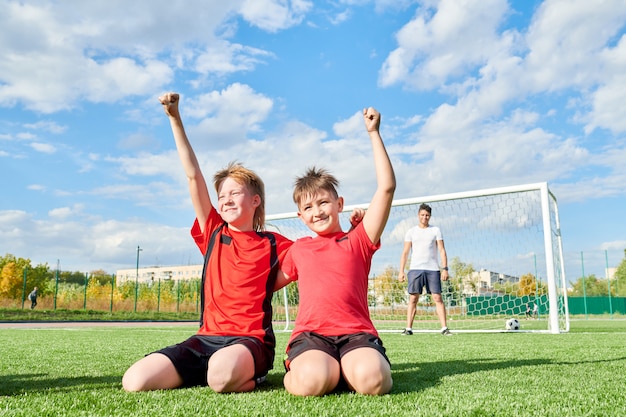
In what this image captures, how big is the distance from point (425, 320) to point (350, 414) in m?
10.1

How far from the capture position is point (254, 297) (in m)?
3.21

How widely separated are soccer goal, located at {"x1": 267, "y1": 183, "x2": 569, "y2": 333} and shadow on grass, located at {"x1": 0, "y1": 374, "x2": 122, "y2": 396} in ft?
23.8

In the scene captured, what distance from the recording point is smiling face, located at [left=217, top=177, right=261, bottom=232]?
3.38 meters

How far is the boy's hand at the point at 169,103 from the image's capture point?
332 cm

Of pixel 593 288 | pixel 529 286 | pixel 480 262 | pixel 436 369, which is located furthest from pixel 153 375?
pixel 593 288

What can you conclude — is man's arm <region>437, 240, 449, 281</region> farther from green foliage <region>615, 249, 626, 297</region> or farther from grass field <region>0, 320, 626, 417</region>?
green foliage <region>615, 249, 626, 297</region>

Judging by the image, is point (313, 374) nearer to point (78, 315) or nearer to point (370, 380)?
point (370, 380)

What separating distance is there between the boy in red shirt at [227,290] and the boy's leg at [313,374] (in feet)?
1.00

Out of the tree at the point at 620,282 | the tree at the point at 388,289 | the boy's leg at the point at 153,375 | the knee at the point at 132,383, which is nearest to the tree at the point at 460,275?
the tree at the point at 388,289

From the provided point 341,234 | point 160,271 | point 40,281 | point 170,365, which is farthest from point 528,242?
point 160,271

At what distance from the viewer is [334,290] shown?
9.72 ft

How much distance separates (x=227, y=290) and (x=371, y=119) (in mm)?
1332

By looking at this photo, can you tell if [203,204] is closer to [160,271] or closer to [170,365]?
[170,365]

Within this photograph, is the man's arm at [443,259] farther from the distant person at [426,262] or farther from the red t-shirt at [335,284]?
the red t-shirt at [335,284]
